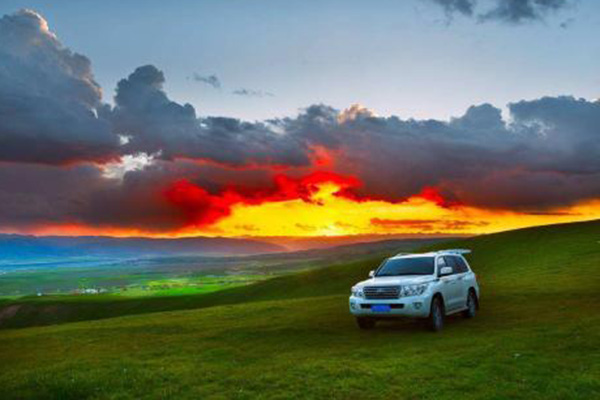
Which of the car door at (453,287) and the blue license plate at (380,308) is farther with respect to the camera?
the car door at (453,287)

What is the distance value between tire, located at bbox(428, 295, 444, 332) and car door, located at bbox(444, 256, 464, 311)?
77 cm

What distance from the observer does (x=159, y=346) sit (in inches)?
838

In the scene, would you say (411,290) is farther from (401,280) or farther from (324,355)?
(324,355)

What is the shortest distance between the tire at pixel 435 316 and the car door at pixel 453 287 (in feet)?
2.51

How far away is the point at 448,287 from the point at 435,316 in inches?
64.5

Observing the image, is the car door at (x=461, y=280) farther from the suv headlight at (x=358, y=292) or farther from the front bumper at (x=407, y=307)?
the suv headlight at (x=358, y=292)

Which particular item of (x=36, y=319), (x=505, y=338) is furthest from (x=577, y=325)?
(x=36, y=319)

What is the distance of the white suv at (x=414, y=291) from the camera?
19.6 metres

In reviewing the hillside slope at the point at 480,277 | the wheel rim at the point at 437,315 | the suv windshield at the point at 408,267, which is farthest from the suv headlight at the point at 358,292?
the hillside slope at the point at 480,277

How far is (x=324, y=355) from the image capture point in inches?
672

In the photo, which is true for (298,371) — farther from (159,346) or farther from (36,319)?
(36,319)

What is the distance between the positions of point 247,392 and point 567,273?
32501 millimetres

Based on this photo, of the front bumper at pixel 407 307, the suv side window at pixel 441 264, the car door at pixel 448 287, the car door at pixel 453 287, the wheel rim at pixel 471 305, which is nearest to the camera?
the front bumper at pixel 407 307

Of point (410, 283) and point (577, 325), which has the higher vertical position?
point (410, 283)
